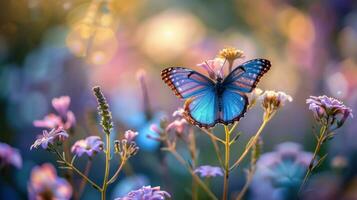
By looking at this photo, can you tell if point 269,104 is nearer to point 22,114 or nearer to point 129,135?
point 129,135

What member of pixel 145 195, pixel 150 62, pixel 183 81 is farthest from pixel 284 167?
pixel 150 62

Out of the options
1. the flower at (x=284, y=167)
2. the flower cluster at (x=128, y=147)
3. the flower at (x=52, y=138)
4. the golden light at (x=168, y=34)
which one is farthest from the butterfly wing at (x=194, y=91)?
the golden light at (x=168, y=34)

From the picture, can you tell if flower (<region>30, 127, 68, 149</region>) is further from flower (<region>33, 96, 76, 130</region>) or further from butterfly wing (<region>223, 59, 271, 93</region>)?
butterfly wing (<region>223, 59, 271, 93</region>)

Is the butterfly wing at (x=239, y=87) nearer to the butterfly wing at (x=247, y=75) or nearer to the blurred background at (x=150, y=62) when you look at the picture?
the butterfly wing at (x=247, y=75)

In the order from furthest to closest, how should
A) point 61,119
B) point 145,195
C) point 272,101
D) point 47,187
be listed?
point 61,119 → point 47,187 → point 272,101 → point 145,195

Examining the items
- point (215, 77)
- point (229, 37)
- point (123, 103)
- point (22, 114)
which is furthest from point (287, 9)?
point (215, 77)

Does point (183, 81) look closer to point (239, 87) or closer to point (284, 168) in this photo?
point (239, 87)
